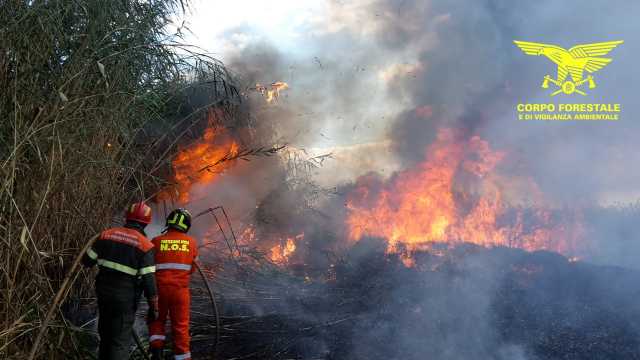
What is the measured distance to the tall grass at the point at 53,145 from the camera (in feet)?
12.8

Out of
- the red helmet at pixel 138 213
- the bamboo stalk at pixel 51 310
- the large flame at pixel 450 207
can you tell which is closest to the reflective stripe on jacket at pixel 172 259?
the red helmet at pixel 138 213

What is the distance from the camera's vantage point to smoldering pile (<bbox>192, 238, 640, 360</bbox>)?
7.13 metres

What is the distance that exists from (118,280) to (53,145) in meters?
1.69

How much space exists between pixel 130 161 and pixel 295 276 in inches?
240

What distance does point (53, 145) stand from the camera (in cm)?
373

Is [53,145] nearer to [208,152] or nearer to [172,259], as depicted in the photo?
[172,259]

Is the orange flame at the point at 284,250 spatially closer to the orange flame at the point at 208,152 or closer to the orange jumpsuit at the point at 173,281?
the orange flame at the point at 208,152

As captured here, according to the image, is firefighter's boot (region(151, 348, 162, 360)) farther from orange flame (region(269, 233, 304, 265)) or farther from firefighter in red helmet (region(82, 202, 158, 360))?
orange flame (region(269, 233, 304, 265))

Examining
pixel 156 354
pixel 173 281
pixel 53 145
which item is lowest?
pixel 156 354

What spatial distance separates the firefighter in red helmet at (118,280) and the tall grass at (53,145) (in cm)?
28

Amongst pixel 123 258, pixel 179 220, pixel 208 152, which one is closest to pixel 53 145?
pixel 123 258

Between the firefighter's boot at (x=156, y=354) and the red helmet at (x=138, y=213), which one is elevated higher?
the red helmet at (x=138, y=213)

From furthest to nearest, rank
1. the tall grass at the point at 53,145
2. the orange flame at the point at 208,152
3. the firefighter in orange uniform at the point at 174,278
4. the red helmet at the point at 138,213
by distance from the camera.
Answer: the orange flame at the point at 208,152 → the firefighter in orange uniform at the point at 174,278 → the red helmet at the point at 138,213 → the tall grass at the point at 53,145

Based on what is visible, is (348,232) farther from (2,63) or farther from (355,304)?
(2,63)
